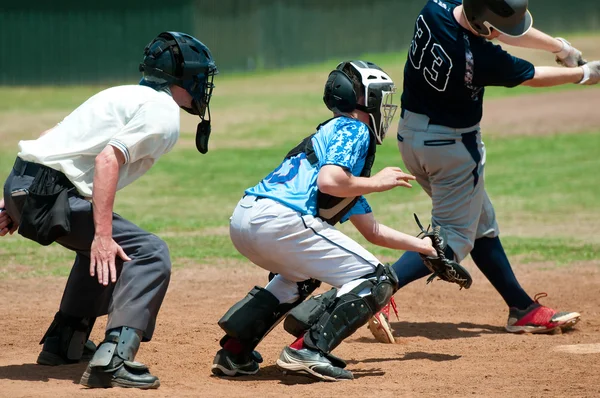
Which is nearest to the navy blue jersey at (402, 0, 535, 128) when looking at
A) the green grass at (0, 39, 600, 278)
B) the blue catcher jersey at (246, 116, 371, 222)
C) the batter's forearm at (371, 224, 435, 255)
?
the blue catcher jersey at (246, 116, 371, 222)

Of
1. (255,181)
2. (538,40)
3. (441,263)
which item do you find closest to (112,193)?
(441,263)

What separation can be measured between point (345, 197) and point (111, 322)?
1318 millimetres

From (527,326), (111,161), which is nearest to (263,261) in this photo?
(111,161)

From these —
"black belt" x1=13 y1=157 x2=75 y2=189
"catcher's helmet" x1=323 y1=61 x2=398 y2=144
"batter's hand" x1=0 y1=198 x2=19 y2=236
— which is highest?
"catcher's helmet" x1=323 y1=61 x2=398 y2=144

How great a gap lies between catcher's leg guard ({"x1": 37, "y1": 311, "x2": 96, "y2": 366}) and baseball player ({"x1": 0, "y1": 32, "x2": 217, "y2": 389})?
1.87ft

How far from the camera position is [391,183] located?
Result: 15.4ft

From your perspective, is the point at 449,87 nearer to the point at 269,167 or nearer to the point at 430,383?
the point at 430,383

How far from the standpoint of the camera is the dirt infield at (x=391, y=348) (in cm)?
463

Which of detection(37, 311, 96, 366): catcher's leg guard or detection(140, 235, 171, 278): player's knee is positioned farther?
detection(37, 311, 96, 366): catcher's leg guard

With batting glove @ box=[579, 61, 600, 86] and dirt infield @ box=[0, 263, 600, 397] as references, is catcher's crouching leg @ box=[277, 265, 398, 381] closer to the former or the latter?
dirt infield @ box=[0, 263, 600, 397]

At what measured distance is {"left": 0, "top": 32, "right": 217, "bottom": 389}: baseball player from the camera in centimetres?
444

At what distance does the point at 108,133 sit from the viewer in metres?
4.56

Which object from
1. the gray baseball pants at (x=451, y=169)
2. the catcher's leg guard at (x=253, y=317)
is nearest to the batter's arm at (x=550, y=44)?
the gray baseball pants at (x=451, y=169)

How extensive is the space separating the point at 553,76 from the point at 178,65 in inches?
92.1
